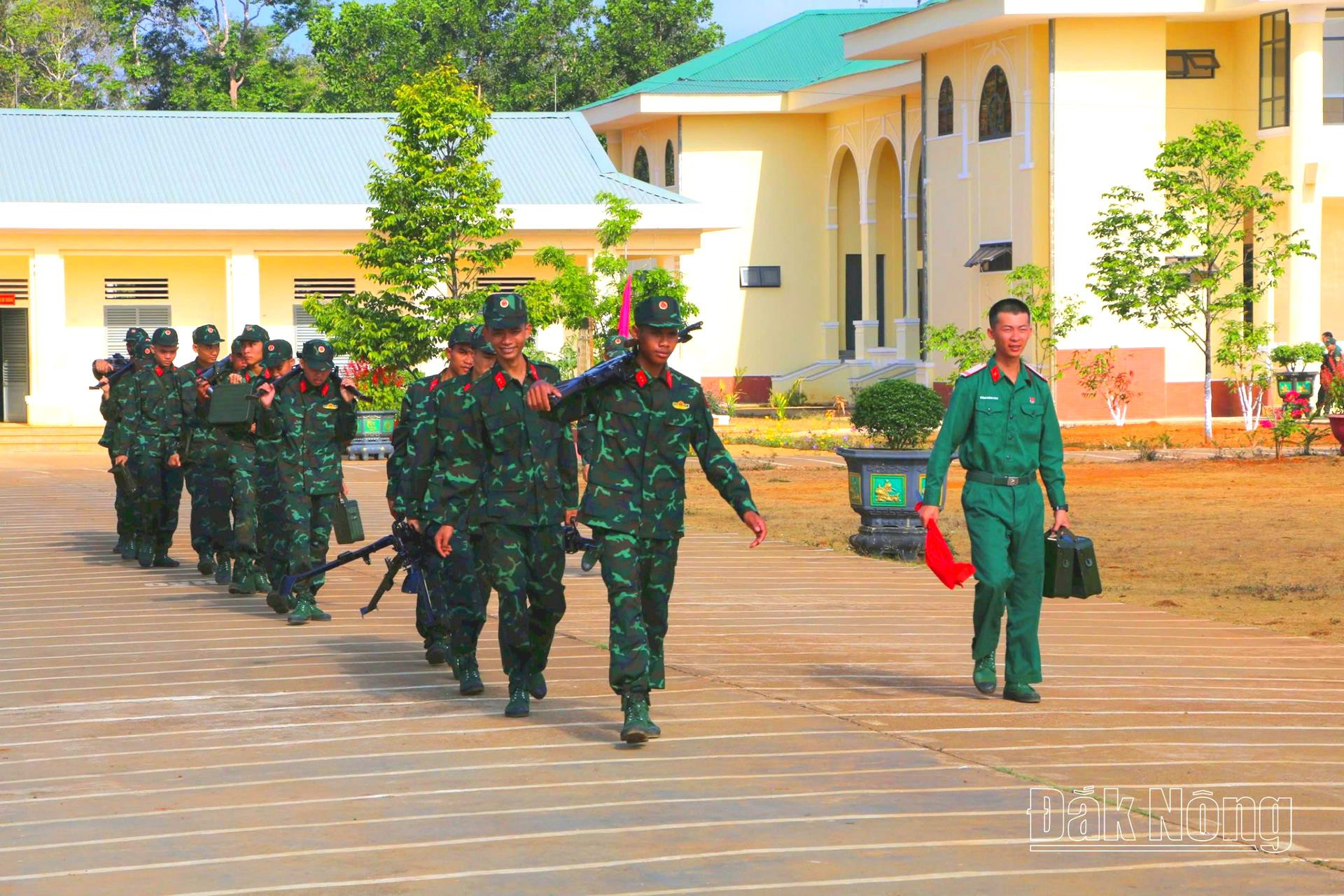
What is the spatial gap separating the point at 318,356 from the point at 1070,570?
4.96 meters

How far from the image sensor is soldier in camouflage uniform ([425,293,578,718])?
7.77 m

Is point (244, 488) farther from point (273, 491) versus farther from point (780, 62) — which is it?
point (780, 62)

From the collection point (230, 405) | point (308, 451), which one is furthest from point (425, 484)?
point (230, 405)

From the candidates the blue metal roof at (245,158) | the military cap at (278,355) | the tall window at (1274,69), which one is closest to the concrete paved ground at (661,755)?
the military cap at (278,355)

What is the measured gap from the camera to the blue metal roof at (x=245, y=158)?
3253cm

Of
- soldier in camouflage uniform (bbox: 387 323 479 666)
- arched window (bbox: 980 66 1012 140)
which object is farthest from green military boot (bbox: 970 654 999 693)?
arched window (bbox: 980 66 1012 140)

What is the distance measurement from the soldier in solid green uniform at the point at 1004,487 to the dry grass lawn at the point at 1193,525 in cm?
323

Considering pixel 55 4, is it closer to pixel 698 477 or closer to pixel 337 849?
pixel 698 477

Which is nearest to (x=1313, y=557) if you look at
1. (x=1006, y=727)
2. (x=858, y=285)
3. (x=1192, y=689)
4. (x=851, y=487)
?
(x=851, y=487)

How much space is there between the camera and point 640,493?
24.4 feet

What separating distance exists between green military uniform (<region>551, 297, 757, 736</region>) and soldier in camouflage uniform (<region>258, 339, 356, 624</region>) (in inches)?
156

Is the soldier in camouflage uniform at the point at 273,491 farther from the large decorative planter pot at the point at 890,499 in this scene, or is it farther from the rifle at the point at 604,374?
the large decorative planter pot at the point at 890,499

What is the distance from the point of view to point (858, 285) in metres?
42.1

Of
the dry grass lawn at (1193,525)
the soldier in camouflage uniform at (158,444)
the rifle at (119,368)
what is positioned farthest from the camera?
the rifle at (119,368)
